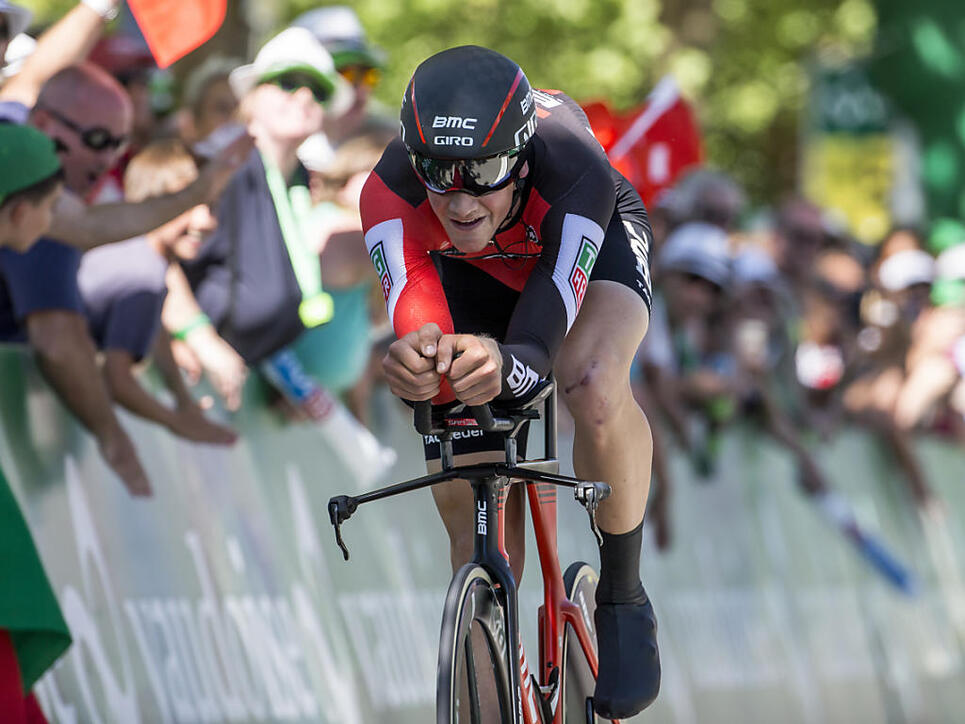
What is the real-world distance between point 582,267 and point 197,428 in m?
2.64

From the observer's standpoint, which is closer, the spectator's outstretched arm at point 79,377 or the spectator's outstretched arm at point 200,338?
the spectator's outstretched arm at point 79,377

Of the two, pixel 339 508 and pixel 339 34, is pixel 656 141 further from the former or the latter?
pixel 339 508

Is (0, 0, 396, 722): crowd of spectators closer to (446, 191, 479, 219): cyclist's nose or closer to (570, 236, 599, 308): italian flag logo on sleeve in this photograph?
(446, 191, 479, 219): cyclist's nose

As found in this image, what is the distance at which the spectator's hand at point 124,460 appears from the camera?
6223 millimetres

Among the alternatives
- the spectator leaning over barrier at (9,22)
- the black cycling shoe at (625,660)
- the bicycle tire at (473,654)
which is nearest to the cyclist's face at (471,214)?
the bicycle tire at (473,654)

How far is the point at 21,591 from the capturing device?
500 cm

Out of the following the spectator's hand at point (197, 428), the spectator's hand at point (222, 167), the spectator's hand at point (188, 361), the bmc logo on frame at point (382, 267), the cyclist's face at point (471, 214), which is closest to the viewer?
the cyclist's face at point (471, 214)

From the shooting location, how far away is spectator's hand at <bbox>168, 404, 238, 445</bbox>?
673 centimetres

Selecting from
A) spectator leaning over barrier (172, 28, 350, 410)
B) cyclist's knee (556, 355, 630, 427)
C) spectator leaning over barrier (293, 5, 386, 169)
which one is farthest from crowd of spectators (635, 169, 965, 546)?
cyclist's knee (556, 355, 630, 427)

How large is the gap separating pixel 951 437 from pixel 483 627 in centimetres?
969

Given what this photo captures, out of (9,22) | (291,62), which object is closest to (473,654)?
(9,22)

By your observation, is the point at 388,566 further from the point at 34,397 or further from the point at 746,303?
the point at 746,303

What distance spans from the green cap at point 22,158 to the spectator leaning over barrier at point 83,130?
0.37m

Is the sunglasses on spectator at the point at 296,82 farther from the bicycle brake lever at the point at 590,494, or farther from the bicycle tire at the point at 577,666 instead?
the bicycle brake lever at the point at 590,494
